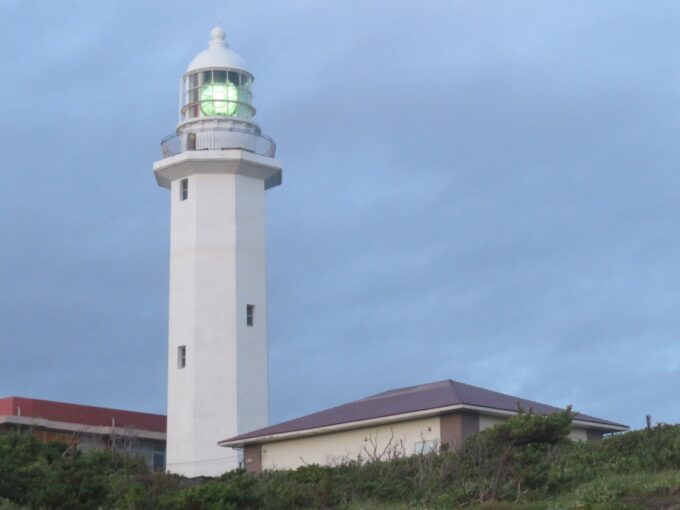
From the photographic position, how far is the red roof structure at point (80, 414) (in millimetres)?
39031

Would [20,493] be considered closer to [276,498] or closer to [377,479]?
[276,498]

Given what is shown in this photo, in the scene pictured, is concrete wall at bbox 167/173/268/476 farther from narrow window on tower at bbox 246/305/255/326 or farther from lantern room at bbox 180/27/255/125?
lantern room at bbox 180/27/255/125

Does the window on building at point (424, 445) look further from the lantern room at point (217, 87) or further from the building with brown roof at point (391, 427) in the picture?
the lantern room at point (217, 87)

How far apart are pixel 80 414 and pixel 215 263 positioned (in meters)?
8.01

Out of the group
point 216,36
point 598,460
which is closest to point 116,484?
point 598,460

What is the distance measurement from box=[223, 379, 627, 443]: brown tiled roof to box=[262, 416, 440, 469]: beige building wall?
0.31 meters

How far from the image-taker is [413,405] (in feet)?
91.3

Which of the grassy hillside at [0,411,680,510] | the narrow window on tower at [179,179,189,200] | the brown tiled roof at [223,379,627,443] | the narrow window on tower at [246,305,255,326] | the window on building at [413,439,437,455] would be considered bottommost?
the grassy hillside at [0,411,680,510]

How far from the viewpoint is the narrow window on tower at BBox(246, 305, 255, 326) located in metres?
35.6

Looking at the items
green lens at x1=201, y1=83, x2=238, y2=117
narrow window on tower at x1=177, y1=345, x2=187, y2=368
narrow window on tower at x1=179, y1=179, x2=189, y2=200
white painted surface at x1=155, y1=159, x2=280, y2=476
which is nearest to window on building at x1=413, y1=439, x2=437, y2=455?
white painted surface at x1=155, y1=159, x2=280, y2=476

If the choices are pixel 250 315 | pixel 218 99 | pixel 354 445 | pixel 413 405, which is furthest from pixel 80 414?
pixel 413 405

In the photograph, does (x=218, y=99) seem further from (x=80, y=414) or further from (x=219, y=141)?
(x=80, y=414)

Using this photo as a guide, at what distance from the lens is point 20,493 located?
2106 cm

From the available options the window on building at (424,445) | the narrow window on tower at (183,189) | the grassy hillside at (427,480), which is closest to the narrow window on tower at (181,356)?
the narrow window on tower at (183,189)
